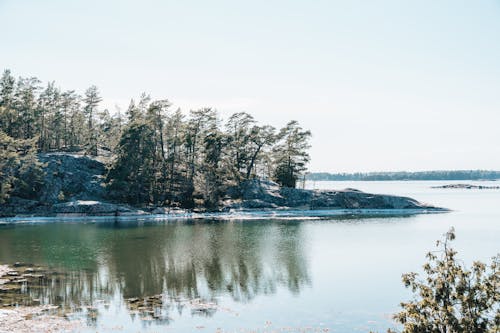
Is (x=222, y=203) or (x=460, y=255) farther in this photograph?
(x=222, y=203)

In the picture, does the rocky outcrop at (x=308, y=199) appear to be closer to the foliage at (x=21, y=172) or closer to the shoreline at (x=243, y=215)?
the shoreline at (x=243, y=215)

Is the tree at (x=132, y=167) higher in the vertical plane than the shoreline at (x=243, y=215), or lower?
higher

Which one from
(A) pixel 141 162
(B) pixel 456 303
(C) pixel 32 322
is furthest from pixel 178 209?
(B) pixel 456 303

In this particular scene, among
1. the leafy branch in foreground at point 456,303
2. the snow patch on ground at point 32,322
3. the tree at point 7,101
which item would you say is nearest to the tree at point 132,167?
the tree at point 7,101

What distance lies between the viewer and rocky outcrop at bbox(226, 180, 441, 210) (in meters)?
99.6

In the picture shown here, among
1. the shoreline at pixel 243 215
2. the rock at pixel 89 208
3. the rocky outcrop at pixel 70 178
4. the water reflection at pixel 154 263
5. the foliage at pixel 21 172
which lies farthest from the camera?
the rocky outcrop at pixel 70 178

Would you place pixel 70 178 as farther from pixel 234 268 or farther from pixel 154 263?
pixel 234 268

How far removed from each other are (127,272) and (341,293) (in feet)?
61.8

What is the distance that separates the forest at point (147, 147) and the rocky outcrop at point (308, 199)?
420 centimetres

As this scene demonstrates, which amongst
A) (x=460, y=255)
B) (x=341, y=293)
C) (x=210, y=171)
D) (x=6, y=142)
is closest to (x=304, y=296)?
(x=341, y=293)

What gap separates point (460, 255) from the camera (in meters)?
48.6

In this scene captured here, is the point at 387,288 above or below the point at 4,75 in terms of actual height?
below

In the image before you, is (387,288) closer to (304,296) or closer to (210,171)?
(304,296)

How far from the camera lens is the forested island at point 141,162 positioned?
8581 centimetres
